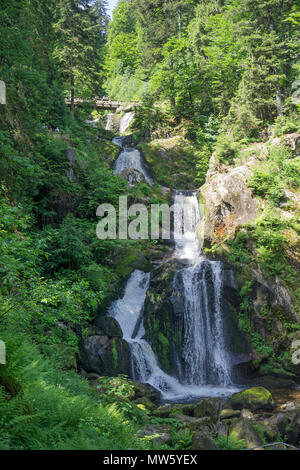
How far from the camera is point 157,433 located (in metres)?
6.21

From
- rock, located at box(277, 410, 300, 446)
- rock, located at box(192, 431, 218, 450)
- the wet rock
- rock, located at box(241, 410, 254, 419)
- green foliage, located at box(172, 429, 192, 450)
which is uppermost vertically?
the wet rock

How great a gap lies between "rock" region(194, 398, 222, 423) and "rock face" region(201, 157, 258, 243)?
9154 mm

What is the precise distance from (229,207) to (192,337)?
736cm

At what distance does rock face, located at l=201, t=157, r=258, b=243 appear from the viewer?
16.1 m

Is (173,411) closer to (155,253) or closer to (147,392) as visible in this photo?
(147,392)

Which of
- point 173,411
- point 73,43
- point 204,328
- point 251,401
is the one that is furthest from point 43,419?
point 73,43

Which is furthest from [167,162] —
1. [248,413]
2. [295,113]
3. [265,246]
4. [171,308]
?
[248,413]

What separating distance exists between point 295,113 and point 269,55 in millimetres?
4991

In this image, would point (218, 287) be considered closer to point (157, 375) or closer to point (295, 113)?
point (157, 375)

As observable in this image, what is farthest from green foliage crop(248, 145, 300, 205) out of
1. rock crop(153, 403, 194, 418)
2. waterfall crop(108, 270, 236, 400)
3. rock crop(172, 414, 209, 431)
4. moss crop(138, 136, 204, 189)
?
rock crop(172, 414, 209, 431)

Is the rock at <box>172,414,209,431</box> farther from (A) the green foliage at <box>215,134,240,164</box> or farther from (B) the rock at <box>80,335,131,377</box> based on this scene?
(A) the green foliage at <box>215,134,240,164</box>

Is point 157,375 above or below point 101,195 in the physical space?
below

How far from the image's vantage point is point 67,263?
1212 cm

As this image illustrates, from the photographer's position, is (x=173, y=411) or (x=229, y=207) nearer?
(x=173, y=411)
